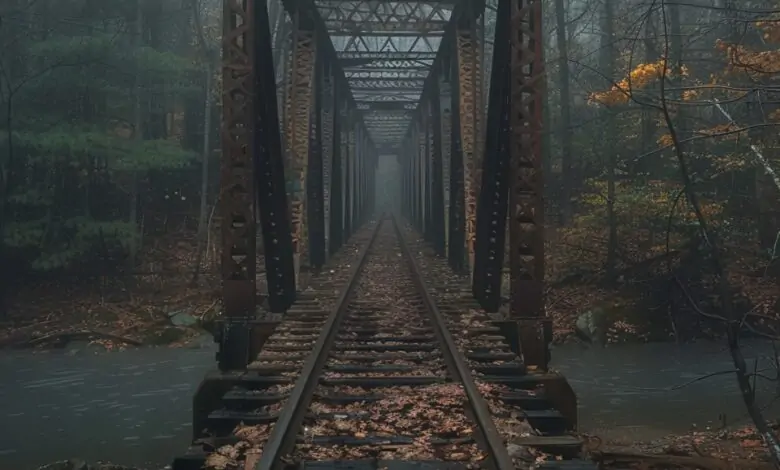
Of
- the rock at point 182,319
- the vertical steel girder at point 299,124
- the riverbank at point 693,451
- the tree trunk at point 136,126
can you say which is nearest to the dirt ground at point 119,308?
the rock at point 182,319

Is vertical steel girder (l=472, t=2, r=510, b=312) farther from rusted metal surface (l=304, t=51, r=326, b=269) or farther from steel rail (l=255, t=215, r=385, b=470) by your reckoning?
rusted metal surface (l=304, t=51, r=326, b=269)

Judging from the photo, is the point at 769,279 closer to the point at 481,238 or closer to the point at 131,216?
the point at 481,238

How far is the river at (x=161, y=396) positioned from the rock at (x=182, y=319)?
4.28 ft

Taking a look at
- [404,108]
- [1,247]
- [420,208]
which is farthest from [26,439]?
[404,108]

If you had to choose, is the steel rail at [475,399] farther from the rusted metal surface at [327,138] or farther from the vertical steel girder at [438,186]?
the vertical steel girder at [438,186]

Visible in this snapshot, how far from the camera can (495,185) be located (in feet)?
32.9

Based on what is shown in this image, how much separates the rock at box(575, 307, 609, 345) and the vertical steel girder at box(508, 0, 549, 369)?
8912mm

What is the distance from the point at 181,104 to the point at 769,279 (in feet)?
68.1

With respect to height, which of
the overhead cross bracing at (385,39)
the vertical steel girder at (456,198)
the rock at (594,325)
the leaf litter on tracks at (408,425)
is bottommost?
the rock at (594,325)

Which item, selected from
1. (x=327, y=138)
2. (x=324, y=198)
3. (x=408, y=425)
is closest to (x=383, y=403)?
(x=408, y=425)

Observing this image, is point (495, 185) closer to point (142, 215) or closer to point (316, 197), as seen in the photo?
point (316, 197)

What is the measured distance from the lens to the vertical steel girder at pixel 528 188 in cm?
826

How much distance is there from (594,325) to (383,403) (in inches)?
455

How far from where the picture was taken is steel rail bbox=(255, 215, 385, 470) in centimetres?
479
